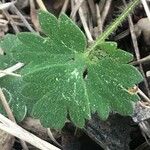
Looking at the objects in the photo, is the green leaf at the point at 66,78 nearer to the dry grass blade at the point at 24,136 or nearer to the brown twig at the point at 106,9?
the dry grass blade at the point at 24,136

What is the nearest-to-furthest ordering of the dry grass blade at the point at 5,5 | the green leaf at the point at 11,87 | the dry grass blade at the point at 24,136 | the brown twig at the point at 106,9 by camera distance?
the dry grass blade at the point at 24,136 → the green leaf at the point at 11,87 → the dry grass blade at the point at 5,5 → the brown twig at the point at 106,9

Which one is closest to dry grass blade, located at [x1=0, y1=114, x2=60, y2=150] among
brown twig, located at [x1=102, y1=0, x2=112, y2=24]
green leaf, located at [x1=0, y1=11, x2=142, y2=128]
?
green leaf, located at [x1=0, y1=11, x2=142, y2=128]

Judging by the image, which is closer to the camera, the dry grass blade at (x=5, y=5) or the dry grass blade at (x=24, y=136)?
the dry grass blade at (x=24, y=136)

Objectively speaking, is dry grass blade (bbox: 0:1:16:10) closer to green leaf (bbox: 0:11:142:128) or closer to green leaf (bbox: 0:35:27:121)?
green leaf (bbox: 0:35:27:121)

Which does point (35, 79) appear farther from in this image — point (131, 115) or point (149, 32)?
point (149, 32)

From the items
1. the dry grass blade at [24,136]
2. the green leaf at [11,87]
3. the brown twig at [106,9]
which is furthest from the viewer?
the brown twig at [106,9]

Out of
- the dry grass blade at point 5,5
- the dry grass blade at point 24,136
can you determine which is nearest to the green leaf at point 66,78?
the dry grass blade at point 24,136

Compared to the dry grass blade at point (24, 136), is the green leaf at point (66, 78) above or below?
above

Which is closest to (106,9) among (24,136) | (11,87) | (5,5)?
(5,5)

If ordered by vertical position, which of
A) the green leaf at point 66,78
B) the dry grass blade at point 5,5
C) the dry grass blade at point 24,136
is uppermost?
the dry grass blade at point 5,5
